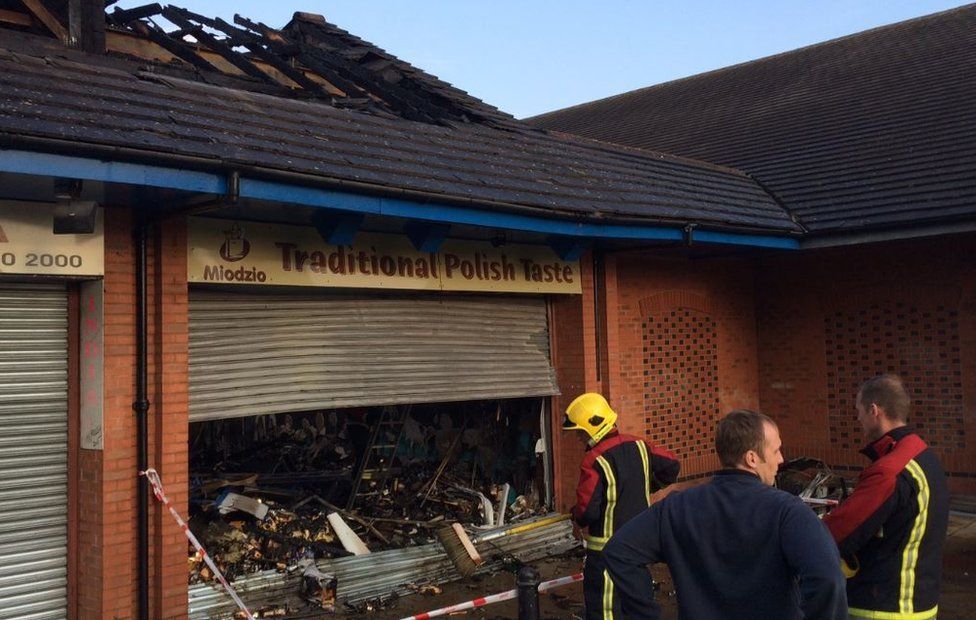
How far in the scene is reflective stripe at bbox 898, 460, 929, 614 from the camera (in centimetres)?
389

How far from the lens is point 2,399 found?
6.20 meters

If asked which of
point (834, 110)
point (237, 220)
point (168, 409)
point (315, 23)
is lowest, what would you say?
point (168, 409)

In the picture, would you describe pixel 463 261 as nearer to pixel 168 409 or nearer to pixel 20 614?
pixel 168 409

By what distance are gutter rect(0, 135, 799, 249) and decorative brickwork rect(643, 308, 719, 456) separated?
2.44m

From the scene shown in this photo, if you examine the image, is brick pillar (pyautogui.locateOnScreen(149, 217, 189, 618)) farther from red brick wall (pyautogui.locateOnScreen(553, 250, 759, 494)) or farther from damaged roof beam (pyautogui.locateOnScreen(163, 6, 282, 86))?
red brick wall (pyautogui.locateOnScreen(553, 250, 759, 494))

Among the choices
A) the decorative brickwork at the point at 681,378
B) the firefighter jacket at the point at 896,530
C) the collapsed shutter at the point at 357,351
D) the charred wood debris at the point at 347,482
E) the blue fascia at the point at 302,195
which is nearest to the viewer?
the firefighter jacket at the point at 896,530

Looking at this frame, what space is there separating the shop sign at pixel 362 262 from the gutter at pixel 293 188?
3.38 ft

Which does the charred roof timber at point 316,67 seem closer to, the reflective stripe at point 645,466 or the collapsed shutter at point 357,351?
the collapsed shutter at point 357,351

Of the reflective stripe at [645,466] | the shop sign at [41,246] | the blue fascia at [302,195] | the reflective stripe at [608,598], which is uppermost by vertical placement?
the blue fascia at [302,195]

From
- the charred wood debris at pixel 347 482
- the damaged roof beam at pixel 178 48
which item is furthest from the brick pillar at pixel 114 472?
the damaged roof beam at pixel 178 48

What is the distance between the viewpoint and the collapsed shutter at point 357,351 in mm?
7234

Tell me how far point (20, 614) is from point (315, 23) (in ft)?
29.2

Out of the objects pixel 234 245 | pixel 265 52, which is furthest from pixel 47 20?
pixel 234 245

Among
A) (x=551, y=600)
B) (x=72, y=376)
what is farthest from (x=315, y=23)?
(x=551, y=600)
